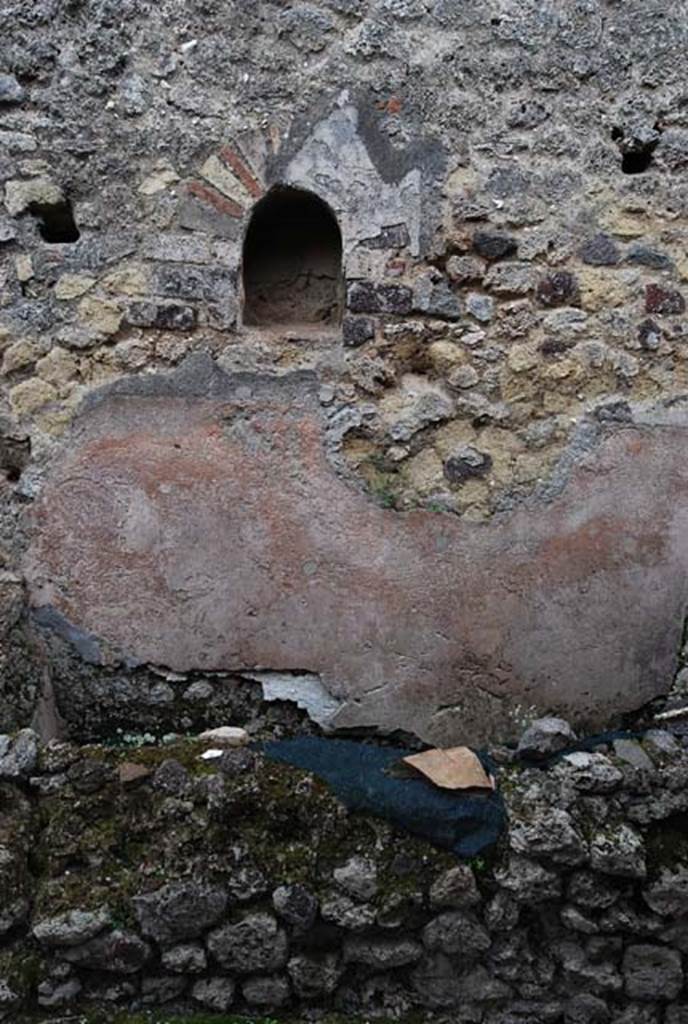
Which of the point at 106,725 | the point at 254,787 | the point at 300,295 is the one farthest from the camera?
the point at 300,295

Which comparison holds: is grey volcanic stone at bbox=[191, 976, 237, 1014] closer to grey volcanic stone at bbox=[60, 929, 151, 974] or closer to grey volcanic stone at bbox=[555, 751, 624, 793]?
grey volcanic stone at bbox=[60, 929, 151, 974]

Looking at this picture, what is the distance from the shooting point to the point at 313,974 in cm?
237

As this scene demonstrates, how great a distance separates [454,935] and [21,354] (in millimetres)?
2171

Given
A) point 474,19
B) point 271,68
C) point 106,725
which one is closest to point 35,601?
point 106,725

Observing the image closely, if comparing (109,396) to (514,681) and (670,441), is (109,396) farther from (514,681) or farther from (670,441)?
(670,441)

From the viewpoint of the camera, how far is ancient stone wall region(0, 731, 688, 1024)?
234 cm

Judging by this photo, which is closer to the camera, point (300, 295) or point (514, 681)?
point (514, 681)

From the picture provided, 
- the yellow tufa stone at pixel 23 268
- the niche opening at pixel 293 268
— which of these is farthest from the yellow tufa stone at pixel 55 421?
the niche opening at pixel 293 268

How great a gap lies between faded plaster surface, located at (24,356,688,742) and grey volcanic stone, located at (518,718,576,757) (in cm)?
73

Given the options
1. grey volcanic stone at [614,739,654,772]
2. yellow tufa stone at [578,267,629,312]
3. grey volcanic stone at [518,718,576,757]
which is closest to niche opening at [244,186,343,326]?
yellow tufa stone at [578,267,629,312]

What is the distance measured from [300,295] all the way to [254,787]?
6.02 feet

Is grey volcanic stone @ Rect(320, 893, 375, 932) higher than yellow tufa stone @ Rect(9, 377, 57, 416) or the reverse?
the reverse

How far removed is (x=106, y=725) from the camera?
3.43 metres

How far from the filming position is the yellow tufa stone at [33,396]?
136 inches
